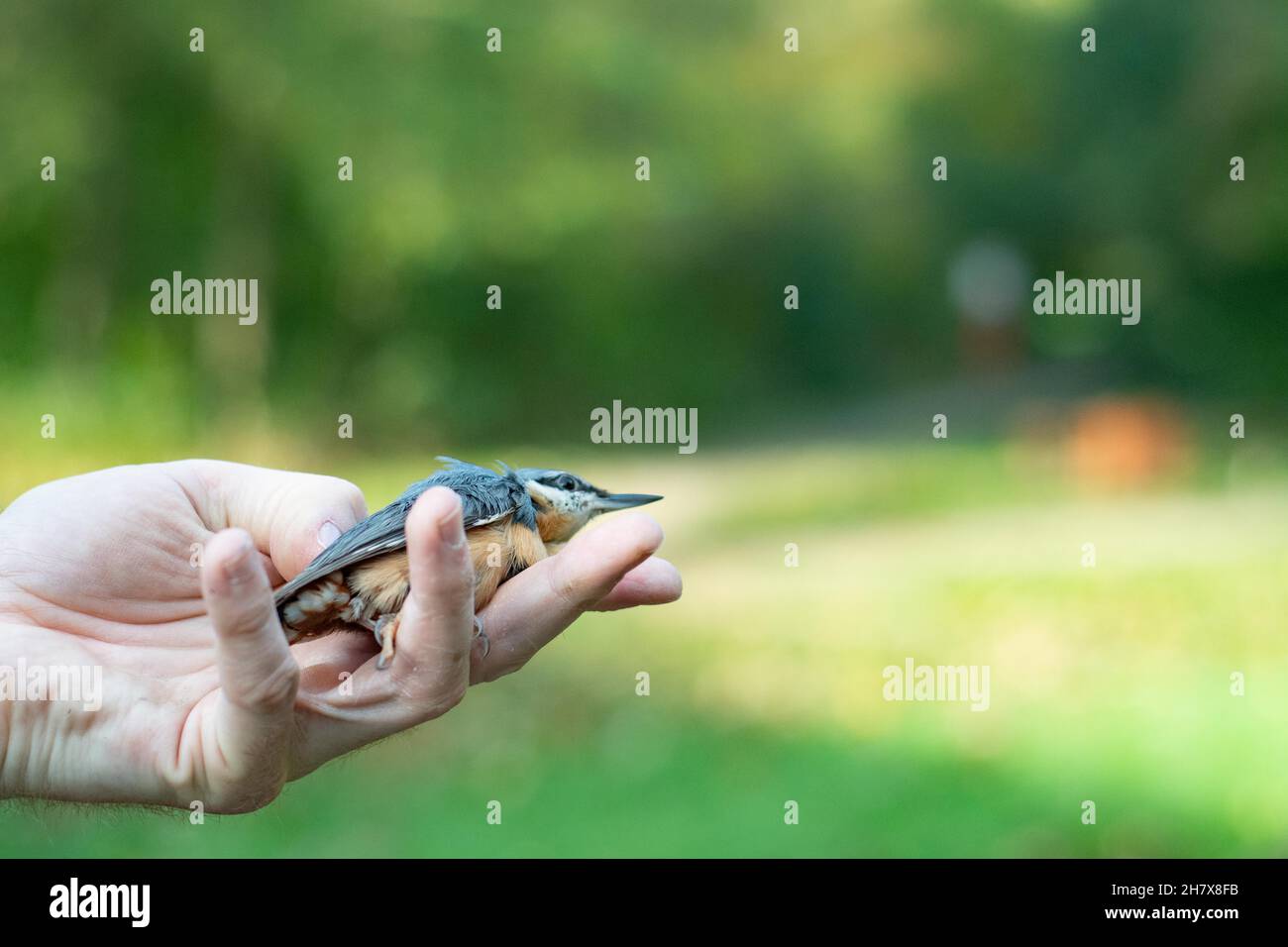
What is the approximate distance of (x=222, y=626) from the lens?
237cm

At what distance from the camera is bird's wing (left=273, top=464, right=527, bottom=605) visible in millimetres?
2967

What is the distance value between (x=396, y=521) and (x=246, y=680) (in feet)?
2.09

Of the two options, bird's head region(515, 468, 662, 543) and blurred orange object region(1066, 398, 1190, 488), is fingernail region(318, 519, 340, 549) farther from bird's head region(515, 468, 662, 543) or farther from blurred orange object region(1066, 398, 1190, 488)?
blurred orange object region(1066, 398, 1190, 488)

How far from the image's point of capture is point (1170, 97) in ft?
46.9

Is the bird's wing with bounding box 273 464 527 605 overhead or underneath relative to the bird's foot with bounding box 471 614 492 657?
overhead

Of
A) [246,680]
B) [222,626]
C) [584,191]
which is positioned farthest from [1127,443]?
[222,626]

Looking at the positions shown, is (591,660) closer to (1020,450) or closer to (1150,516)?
(1150,516)

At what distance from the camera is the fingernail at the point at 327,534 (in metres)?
3.27

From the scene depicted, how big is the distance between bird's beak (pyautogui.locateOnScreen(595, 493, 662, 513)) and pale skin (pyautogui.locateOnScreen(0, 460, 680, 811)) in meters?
0.57

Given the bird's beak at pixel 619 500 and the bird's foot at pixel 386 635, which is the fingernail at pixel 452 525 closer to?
the bird's foot at pixel 386 635

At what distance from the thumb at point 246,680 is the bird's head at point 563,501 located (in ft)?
3.81

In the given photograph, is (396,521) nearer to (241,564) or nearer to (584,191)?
(241,564)

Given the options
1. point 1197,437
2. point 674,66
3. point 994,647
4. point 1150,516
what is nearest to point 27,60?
point 674,66

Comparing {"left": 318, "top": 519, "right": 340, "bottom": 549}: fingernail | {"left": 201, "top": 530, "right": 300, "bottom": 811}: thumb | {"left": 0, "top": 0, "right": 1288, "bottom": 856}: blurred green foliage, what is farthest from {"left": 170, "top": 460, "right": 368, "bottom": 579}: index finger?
{"left": 0, "top": 0, "right": 1288, "bottom": 856}: blurred green foliage
